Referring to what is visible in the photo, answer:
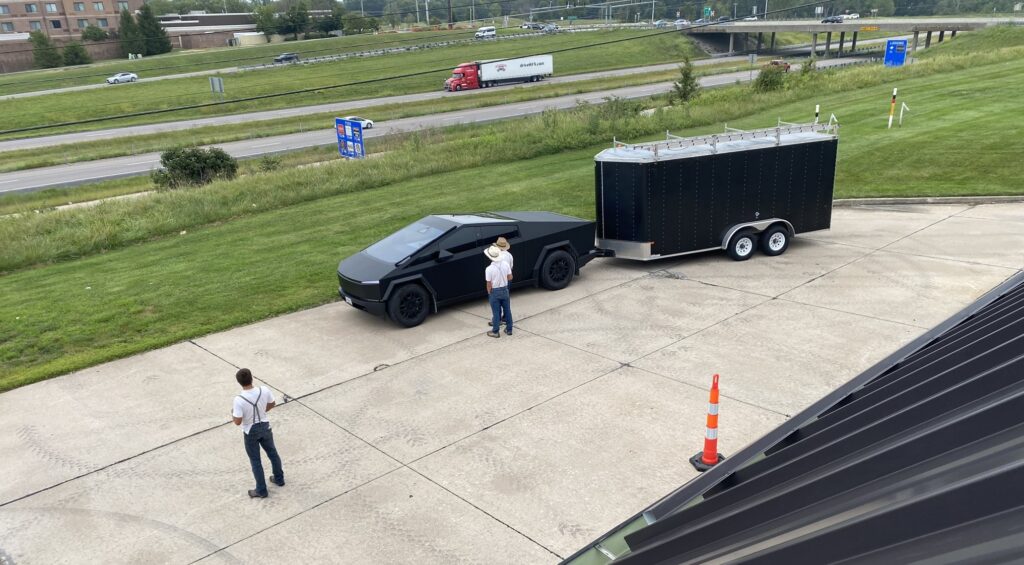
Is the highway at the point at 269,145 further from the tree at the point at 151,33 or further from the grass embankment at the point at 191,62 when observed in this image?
the tree at the point at 151,33

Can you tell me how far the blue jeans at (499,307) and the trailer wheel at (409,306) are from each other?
128 cm

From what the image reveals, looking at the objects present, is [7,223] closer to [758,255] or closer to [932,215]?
[758,255]

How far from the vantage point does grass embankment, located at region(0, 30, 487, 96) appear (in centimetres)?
7381

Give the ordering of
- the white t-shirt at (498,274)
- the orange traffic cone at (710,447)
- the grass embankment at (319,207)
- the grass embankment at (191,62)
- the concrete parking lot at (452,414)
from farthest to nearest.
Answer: the grass embankment at (191,62) → the grass embankment at (319,207) → the white t-shirt at (498,274) → the orange traffic cone at (710,447) → the concrete parking lot at (452,414)

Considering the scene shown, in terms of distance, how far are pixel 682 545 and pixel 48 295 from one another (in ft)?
48.4

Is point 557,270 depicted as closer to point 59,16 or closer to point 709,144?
point 709,144

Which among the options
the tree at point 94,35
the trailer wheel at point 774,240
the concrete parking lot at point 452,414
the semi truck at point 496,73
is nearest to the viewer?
the concrete parking lot at point 452,414

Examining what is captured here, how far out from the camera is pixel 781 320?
437 inches

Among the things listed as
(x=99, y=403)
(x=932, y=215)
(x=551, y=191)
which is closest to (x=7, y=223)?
(x=99, y=403)

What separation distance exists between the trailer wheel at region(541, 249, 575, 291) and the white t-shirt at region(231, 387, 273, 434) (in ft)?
21.8

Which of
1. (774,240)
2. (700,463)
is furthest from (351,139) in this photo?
(700,463)

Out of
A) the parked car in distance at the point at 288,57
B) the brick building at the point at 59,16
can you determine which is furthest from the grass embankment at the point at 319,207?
the brick building at the point at 59,16

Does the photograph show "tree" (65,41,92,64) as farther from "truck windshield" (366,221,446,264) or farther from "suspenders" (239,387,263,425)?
"suspenders" (239,387,263,425)

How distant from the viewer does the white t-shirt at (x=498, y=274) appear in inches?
420
